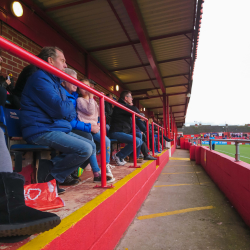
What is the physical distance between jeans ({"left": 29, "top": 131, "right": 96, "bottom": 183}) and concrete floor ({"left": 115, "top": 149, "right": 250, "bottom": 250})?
79cm

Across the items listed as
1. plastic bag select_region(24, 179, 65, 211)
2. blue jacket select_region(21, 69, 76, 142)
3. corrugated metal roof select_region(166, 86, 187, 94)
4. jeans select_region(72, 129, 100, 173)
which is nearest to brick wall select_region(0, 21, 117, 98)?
jeans select_region(72, 129, 100, 173)

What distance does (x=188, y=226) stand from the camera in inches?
84.7

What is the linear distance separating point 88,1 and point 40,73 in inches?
122

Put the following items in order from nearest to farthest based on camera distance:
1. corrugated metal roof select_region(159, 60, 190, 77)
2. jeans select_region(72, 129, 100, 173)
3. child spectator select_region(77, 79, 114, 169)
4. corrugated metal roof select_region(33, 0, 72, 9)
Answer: jeans select_region(72, 129, 100, 173) → child spectator select_region(77, 79, 114, 169) → corrugated metal roof select_region(33, 0, 72, 9) → corrugated metal roof select_region(159, 60, 190, 77)

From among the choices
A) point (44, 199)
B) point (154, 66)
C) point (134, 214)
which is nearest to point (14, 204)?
point (44, 199)

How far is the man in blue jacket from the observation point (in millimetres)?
1567

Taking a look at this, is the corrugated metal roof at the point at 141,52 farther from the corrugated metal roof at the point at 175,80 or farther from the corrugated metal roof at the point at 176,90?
the corrugated metal roof at the point at 176,90

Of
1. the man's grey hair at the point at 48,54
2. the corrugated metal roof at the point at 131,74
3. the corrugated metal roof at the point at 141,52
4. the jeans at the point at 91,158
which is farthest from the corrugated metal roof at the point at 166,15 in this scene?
the jeans at the point at 91,158

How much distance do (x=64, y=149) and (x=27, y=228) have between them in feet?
2.74

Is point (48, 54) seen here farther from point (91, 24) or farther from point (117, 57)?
point (117, 57)

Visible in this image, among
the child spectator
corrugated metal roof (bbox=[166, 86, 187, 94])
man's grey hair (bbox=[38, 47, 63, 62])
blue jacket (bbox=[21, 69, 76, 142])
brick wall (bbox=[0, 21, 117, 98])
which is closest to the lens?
blue jacket (bbox=[21, 69, 76, 142])

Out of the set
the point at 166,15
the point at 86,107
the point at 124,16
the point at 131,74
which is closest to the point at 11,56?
the point at 86,107

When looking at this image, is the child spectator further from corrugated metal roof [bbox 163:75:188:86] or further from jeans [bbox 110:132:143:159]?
corrugated metal roof [bbox 163:75:188:86]

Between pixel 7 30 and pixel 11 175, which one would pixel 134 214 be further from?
pixel 7 30
